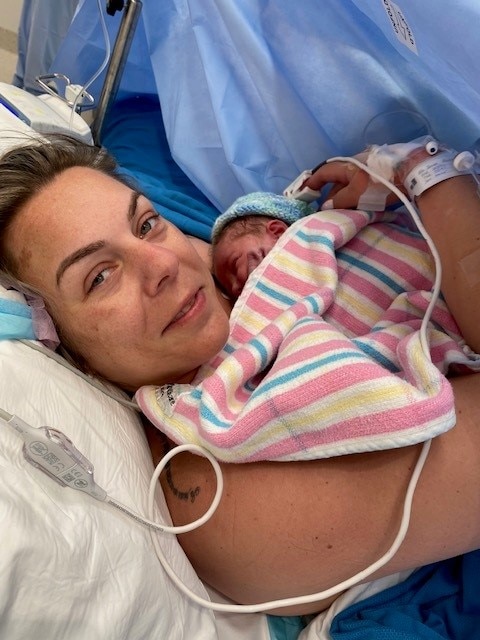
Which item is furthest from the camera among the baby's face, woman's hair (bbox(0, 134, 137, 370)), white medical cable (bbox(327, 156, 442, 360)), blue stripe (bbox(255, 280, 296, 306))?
the baby's face

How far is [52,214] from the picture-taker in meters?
0.81

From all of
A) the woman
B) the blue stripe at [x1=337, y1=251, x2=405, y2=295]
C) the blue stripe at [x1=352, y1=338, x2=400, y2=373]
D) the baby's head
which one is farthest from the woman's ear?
the blue stripe at [x1=352, y1=338, x2=400, y2=373]

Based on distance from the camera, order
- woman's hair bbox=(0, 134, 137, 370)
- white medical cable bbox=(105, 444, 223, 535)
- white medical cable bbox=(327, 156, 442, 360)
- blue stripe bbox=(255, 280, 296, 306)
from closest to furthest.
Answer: white medical cable bbox=(105, 444, 223, 535) < white medical cable bbox=(327, 156, 442, 360) < woman's hair bbox=(0, 134, 137, 370) < blue stripe bbox=(255, 280, 296, 306)

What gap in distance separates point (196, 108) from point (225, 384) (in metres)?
0.76

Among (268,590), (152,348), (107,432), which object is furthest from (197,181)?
(268,590)

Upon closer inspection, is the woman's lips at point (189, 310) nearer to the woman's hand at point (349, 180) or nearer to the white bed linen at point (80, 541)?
the white bed linen at point (80, 541)

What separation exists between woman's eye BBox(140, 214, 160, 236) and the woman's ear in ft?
0.95

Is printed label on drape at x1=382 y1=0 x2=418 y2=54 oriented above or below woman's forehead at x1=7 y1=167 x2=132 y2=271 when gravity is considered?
above

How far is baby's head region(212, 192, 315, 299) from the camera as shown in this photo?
110cm

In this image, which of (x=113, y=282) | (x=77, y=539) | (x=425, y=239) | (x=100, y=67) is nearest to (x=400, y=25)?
(x=425, y=239)

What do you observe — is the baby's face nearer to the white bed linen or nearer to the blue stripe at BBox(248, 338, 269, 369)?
the blue stripe at BBox(248, 338, 269, 369)

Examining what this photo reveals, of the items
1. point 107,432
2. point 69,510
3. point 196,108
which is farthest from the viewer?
point 196,108

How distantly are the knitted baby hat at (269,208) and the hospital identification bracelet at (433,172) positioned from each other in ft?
0.92

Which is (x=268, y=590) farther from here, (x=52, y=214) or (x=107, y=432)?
(x=52, y=214)
